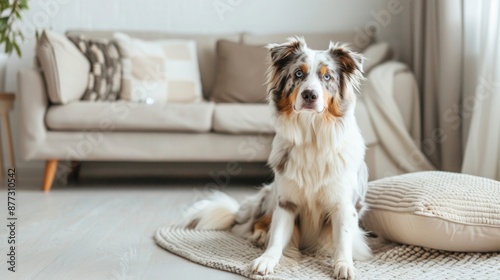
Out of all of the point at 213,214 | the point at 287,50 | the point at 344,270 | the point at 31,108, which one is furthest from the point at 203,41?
the point at 344,270

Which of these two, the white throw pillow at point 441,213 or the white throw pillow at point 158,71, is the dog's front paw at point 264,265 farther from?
the white throw pillow at point 158,71

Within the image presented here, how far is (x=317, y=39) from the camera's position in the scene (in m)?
4.37

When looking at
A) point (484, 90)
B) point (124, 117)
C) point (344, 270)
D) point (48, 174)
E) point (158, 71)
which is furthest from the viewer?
point (158, 71)

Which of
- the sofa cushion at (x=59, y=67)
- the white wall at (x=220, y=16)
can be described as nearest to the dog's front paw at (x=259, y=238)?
the sofa cushion at (x=59, y=67)

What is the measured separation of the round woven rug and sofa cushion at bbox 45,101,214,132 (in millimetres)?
1344

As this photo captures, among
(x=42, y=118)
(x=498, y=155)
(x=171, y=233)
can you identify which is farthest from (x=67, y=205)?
(x=498, y=155)

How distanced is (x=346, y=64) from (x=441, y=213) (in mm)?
576

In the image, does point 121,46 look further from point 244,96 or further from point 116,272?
point 116,272

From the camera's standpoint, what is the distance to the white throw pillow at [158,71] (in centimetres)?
396

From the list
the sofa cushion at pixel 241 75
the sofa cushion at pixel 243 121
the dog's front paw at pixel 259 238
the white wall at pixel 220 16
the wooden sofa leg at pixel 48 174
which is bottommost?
the wooden sofa leg at pixel 48 174

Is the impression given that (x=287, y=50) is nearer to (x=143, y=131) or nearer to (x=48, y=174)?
(x=143, y=131)

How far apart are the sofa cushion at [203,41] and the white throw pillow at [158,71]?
0.14 metres

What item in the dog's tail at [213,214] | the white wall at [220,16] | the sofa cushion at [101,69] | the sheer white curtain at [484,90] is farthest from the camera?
the white wall at [220,16]

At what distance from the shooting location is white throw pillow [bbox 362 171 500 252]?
78.6 inches
